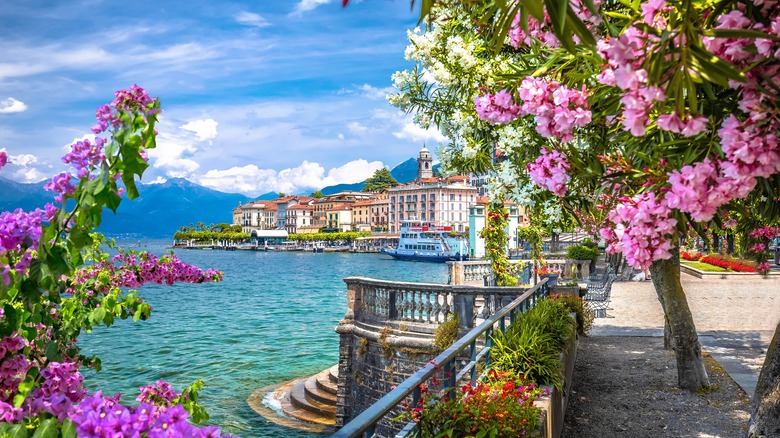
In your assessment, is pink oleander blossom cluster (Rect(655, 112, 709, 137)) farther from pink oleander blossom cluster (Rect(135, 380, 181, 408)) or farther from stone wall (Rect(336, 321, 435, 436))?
stone wall (Rect(336, 321, 435, 436))

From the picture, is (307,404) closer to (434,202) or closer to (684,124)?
(684,124)

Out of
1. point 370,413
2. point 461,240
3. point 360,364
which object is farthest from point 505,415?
point 461,240

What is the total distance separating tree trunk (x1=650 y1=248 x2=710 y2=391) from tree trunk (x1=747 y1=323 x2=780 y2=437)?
316 centimetres

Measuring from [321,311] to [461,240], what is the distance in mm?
55330

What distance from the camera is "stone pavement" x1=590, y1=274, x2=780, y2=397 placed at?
1174cm

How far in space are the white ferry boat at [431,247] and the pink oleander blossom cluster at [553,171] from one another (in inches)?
3414

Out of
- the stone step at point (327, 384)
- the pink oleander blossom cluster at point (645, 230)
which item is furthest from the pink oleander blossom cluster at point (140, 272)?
the stone step at point (327, 384)

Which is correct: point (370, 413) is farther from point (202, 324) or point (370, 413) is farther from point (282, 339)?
point (202, 324)

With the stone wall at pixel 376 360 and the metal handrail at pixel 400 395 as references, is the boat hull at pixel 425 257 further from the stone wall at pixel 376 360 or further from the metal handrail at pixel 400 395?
the metal handrail at pixel 400 395

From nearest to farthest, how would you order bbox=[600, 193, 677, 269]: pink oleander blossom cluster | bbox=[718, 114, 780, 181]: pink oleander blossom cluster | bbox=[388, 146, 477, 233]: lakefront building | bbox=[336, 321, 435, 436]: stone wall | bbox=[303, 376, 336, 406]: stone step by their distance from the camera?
bbox=[718, 114, 780, 181]: pink oleander blossom cluster
bbox=[600, 193, 677, 269]: pink oleander blossom cluster
bbox=[336, 321, 435, 436]: stone wall
bbox=[303, 376, 336, 406]: stone step
bbox=[388, 146, 477, 233]: lakefront building

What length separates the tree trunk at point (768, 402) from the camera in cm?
591

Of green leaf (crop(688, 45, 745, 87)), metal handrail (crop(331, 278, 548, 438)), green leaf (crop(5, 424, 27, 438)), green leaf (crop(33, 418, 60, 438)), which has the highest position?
green leaf (crop(688, 45, 745, 87))

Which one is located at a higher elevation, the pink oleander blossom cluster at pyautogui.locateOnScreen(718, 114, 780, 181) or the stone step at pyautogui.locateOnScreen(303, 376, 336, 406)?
the pink oleander blossom cluster at pyautogui.locateOnScreen(718, 114, 780, 181)

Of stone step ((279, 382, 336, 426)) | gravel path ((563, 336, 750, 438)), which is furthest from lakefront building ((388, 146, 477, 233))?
gravel path ((563, 336, 750, 438))
